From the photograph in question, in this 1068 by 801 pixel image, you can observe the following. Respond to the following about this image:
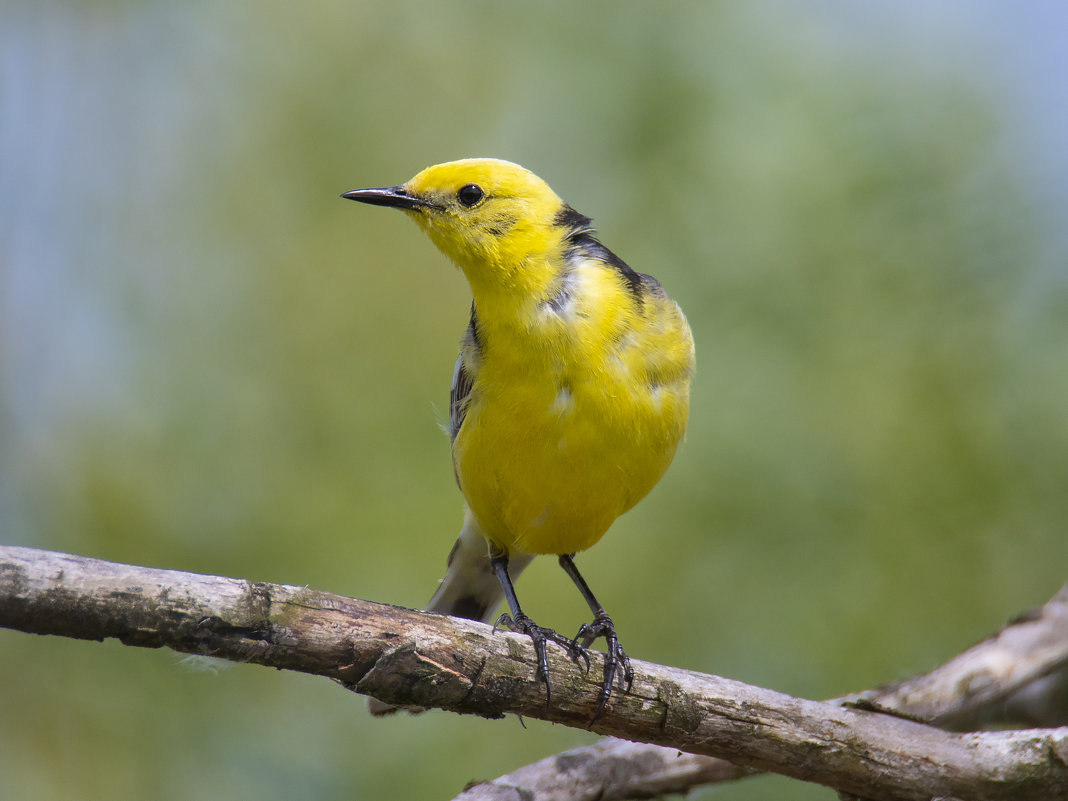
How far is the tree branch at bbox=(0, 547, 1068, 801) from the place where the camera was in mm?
2812

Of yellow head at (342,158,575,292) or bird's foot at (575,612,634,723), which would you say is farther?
yellow head at (342,158,575,292)

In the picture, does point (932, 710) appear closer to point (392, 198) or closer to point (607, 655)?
point (607, 655)

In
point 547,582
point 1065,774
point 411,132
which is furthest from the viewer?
point 411,132

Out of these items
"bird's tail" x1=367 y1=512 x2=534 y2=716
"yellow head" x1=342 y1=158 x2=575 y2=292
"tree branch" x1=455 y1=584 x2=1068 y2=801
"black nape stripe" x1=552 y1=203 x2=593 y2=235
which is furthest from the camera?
"bird's tail" x1=367 y1=512 x2=534 y2=716

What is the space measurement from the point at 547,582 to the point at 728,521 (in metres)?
1.45

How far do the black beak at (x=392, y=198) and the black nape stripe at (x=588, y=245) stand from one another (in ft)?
2.43

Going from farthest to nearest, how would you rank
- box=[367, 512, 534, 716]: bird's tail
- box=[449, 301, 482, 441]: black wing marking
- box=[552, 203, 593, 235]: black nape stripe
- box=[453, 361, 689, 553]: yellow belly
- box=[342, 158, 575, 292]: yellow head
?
box=[367, 512, 534, 716]: bird's tail < box=[552, 203, 593, 235]: black nape stripe < box=[449, 301, 482, 441]: black wing marking < box=[342, 158, 575, 292]: yellow head < box=[453, 361, 689, 553]: yellow belly

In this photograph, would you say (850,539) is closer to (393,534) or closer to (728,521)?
(728,521)

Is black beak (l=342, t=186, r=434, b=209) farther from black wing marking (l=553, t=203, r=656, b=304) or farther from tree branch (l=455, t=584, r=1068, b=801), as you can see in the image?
tree branch (l=455, t=584, r=1068, b=801)

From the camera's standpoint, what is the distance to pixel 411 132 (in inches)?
332

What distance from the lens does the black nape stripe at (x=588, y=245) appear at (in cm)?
503

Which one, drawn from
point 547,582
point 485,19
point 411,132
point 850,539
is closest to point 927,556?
point 850,539

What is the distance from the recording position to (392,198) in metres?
5.06

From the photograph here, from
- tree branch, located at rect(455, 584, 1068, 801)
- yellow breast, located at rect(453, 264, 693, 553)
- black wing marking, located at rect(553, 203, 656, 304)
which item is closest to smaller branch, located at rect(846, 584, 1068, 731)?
tree branch, located at rect(455, 584, 1068, 801)
